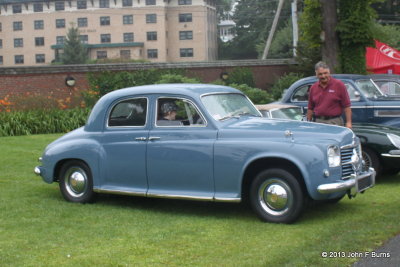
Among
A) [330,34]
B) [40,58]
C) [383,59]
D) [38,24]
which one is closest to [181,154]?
[330,34]

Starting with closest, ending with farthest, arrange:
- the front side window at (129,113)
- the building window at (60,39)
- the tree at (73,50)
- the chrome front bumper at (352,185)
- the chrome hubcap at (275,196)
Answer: the chrome front bumper at (352,185) → the chrome hubcap at (275,196) → the front side window at (129,113) → the tree at (73,50) → the building window at (60,39)

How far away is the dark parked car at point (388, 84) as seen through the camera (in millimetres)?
12859

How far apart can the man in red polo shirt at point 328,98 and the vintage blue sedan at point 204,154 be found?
1.31 metres

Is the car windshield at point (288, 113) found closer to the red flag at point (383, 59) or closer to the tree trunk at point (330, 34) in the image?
the tree trunk at point (330, 34)

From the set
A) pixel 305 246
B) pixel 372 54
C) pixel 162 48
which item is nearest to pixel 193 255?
pixel 305 246

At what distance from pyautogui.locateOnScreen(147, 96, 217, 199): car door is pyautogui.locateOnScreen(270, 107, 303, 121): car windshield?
3277 mm

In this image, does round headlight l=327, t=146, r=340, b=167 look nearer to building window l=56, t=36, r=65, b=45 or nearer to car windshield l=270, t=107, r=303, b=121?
car windshield l=270, t=107, r=303, b=121

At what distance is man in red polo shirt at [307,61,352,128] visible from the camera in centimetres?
913

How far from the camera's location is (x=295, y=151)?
7.01m

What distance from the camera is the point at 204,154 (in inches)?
296

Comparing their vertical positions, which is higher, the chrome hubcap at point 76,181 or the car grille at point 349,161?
the car grille at point 349,161

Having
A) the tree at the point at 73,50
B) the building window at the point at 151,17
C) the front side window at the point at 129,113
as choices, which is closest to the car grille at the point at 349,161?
the front side window at the point at 129,113

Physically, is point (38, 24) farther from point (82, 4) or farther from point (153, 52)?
point (153, 52)

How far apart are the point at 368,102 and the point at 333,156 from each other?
5.39 m
